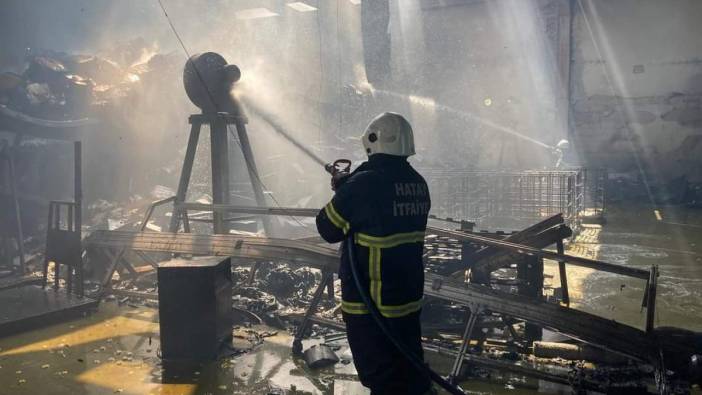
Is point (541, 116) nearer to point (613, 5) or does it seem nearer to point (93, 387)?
point (613, 5)

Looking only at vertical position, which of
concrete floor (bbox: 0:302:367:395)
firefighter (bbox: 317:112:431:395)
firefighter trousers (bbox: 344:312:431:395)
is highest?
firefighter (bbox: 317:112:431:395)

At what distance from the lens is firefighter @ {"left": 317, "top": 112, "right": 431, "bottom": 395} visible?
2.82 meters

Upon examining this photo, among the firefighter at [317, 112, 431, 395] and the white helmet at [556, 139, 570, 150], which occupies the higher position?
the white helmet at [556, 139, 570, 150]

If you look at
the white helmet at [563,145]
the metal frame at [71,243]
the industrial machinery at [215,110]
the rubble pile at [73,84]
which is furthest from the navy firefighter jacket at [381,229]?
the white helmet at [563,145]

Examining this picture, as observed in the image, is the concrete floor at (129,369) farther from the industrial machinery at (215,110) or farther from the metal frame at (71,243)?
the industrial machinery at (215,110)

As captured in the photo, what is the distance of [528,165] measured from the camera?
70.7 feet

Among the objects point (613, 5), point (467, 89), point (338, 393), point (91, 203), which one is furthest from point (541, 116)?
point (338, 393)

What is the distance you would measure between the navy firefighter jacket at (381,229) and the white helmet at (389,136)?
0.05m

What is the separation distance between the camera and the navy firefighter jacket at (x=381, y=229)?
281 cm

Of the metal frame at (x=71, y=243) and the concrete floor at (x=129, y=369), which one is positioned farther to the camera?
the metal frame at (x=71, y=243)

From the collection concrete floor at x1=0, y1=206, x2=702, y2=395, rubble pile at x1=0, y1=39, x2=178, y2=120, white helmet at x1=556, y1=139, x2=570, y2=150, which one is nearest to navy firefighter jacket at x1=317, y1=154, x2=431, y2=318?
concrete floor at x1=0, y1=206, x2=702, y2=395

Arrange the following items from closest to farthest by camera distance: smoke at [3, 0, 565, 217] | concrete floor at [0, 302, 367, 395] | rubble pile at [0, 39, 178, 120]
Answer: concrete floor at [0, 302, 367, 395], rubble pile at [0, 39, 178, 120], smoke at [3, 0, 565, 217]

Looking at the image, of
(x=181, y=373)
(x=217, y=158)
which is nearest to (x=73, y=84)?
(x=217, y=158)

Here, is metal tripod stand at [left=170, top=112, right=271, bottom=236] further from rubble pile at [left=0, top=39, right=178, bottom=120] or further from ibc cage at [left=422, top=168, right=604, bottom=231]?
rubble pile at [left=0, top=39, right=178, bottom=120]
